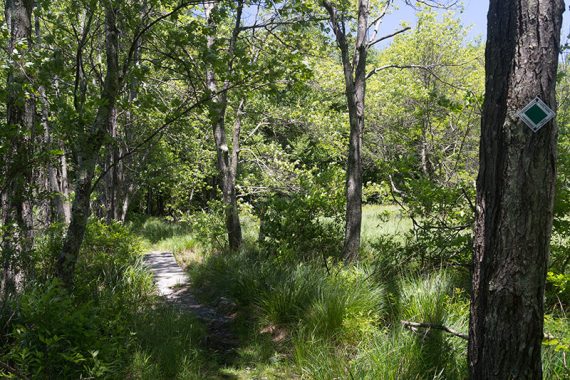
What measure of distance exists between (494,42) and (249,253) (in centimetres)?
650

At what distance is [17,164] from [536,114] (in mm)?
4395

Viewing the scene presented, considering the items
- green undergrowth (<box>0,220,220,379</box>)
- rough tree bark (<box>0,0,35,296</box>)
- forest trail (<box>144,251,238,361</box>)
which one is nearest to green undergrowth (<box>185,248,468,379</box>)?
forest trail (<box>144,251,238,361</box>)

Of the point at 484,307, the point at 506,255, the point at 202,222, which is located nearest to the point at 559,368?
the point at 484,307

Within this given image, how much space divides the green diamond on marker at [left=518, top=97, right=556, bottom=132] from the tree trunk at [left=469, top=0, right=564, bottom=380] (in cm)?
3

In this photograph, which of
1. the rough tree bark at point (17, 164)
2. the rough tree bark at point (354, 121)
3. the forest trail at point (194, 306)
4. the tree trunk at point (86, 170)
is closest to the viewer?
the rough tree bark at point (17, 164)

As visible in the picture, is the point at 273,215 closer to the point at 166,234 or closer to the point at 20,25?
the point at 20,25

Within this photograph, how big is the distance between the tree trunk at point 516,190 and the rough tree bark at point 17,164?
4.10 meters

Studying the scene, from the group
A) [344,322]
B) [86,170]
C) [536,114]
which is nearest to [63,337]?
[86,170]

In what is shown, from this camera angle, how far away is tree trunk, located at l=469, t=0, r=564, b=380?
2391 millimetres

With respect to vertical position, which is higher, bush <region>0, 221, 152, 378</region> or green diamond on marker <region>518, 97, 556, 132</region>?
green diamond on marker <region>518, 97, 556, 132</region>

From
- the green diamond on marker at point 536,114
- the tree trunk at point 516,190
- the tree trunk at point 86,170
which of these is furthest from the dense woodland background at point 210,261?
the green diamond on marker at point 536,114

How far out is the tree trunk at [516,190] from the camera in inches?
94.1

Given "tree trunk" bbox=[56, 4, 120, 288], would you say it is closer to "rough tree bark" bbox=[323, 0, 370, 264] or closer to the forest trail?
the forest trail

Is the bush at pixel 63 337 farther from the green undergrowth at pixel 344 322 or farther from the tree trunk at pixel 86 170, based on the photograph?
the green undergrowth at pixel 344 322
